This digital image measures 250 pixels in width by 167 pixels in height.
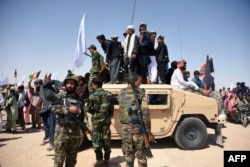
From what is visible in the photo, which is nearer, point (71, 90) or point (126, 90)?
point (71, 90)

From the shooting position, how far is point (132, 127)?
3764mm

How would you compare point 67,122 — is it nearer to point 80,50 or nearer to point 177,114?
point 177,114

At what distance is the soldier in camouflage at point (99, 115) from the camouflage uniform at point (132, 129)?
0.79 meters

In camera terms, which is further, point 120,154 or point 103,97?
point 120,154

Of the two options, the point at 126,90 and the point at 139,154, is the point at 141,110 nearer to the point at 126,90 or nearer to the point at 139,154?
the point at 126,90

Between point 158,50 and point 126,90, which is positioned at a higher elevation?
point 158,50

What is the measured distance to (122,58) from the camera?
691 cm

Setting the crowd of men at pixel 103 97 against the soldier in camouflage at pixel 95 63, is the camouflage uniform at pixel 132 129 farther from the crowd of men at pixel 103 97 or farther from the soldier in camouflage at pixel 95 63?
the soldier in camouflage at pixel 95 63

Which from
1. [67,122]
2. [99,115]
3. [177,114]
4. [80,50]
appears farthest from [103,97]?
[80,50]

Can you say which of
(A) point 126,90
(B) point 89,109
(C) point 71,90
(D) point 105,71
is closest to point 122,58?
(D) point 105,71

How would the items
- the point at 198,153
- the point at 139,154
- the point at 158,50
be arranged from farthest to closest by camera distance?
the point at 158,50 → the point at 198,153 → the point at 139,154

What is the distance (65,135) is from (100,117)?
1.33 m

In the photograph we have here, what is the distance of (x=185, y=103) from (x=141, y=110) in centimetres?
258

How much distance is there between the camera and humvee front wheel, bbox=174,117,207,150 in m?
5.92
